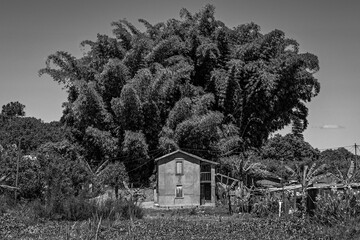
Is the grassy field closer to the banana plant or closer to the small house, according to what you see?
the banana plant

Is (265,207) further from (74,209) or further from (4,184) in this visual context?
(4,184)

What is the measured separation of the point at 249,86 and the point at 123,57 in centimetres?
1058

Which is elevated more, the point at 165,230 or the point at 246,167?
the point at 246,167

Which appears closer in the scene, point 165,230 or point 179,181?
point 165,230

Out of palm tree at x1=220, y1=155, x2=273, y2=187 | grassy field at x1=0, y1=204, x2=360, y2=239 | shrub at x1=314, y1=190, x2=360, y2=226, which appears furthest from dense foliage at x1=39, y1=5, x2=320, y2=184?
shrub at x1=314, y1=190, x2=360, y2=226

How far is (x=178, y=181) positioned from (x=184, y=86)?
9.25 m

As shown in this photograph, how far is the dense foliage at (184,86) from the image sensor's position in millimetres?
38156

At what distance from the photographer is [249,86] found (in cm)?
4206

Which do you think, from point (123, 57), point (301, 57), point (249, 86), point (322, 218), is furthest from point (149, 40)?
point (322, 218)

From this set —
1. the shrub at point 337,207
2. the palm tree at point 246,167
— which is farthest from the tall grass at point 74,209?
the palm tree at point 246,167

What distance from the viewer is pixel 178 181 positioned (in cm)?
3400

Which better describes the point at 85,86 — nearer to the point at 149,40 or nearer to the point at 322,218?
the point at 149,40

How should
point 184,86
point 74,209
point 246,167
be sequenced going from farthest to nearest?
point 184,86 → point 246,167 → point 74,209

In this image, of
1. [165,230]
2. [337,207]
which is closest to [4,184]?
[165,230]
